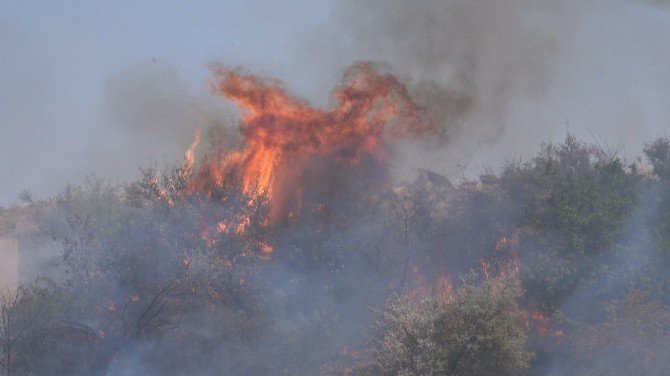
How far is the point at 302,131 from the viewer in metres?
37.9

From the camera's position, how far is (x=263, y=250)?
109 ft

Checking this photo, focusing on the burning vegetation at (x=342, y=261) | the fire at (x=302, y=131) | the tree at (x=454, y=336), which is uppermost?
the fire at (x=302, y=131)

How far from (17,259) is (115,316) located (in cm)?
1527

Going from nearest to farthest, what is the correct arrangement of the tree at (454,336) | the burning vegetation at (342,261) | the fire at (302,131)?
the tree at (454,336) → the burning vegetation at (342,261) → the fire at (302,131)

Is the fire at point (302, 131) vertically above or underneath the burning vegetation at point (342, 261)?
above

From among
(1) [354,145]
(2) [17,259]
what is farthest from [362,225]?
(2) [17,259]

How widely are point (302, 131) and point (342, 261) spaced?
27.0 ft

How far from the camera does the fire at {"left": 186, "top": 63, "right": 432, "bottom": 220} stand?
3641 cm

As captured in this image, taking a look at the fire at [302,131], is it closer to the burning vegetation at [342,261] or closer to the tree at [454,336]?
the burning vegetation at [342,261]

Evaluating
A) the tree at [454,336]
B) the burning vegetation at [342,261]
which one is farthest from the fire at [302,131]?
the tree at [454,336]

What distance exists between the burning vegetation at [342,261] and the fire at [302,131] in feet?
0.31

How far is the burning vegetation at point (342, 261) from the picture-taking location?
2377 centimetres

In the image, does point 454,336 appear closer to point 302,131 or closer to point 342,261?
point 342,261

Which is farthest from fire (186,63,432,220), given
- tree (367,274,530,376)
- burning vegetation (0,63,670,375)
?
tree (367,274,530,376)
